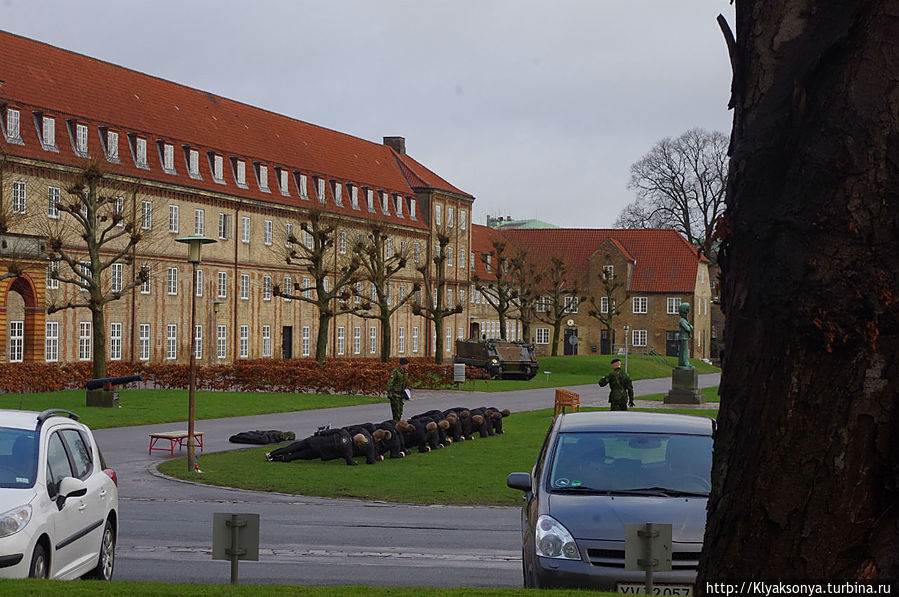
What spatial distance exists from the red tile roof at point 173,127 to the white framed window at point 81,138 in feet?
1.20

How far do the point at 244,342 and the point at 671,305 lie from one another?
47.8m

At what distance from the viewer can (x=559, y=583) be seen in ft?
28.3

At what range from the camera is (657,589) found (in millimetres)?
8484

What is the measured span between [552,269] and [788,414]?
94.5 m

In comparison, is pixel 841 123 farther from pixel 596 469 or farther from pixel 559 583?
pixel 596 469

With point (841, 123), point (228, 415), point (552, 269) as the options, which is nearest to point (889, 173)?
point (841, 123)

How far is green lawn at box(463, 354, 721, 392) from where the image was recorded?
206 ft

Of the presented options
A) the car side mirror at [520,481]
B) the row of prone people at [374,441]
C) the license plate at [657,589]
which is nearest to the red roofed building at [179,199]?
the row of prone people at [374,441]

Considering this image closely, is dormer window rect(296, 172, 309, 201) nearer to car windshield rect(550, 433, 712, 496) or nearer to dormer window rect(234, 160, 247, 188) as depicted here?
dormer window rect(234, 160, 247, 188)

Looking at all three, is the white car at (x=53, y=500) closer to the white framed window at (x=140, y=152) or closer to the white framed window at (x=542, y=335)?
the white framed window at (x=140, y=152)

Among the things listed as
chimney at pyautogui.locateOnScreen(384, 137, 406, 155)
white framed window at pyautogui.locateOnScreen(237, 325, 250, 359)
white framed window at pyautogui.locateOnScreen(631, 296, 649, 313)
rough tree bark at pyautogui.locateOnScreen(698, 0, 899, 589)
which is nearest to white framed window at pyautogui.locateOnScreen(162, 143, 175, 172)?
white framed window at pyautogui.locateOnScreen(237, 325, 250, 359)

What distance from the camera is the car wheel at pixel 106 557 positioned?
10.4 m

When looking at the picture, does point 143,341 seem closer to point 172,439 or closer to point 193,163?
point 193,163

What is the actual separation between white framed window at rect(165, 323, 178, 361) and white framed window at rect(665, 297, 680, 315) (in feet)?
175
